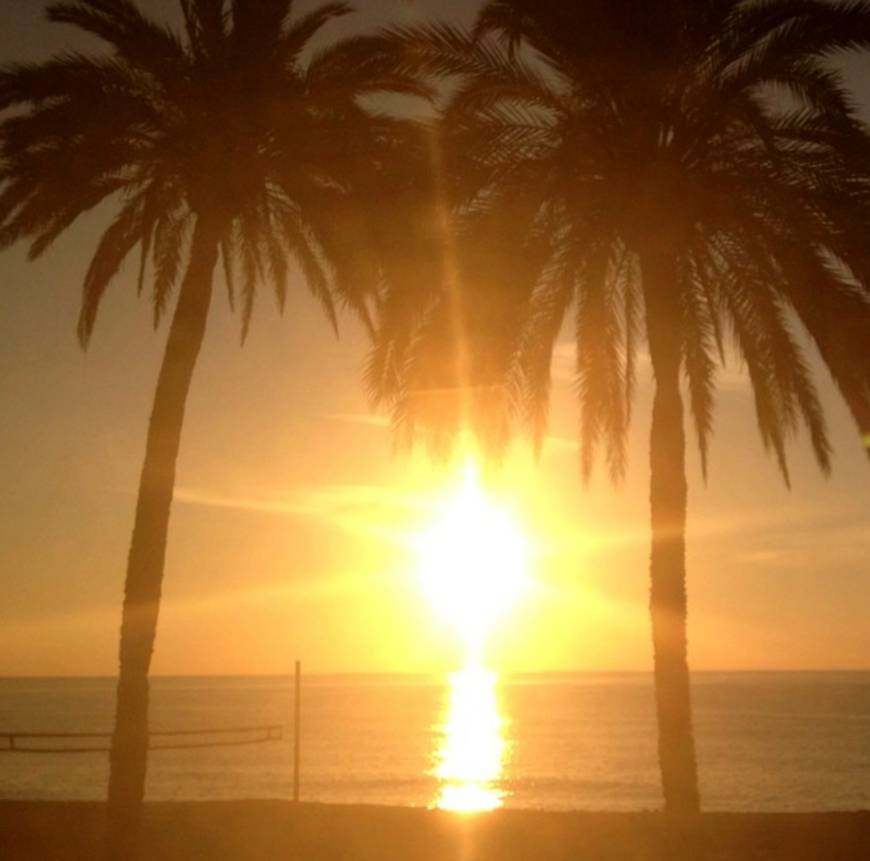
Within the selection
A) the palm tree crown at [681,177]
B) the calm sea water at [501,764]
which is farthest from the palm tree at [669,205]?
the calm sea water at [501,764]

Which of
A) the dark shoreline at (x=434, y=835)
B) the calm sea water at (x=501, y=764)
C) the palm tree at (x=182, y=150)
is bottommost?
the dark shoreline at (x=434, y=835)

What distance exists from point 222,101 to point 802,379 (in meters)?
7.68

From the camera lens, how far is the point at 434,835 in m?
14.6

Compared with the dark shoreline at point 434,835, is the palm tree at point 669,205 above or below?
above

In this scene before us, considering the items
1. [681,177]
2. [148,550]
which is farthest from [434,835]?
[681,177]

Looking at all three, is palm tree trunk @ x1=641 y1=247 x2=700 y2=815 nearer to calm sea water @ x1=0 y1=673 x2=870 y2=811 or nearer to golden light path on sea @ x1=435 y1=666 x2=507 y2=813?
golden light path on sea @ x1=435 y1=666 x2=507 y2=813

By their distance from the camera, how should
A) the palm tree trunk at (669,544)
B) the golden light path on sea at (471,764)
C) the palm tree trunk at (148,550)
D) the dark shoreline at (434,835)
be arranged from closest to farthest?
the dark shoreline at (434,835) → the palm tree trunk at (669,544) → the palm tree trunk at (148,550) → the golden light path on sea at (471,764)

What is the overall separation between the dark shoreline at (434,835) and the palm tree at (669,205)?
0.74 metres

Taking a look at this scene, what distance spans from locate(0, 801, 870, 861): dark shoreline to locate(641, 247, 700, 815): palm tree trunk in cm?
66

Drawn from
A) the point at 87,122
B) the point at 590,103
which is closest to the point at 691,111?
the point at 590,103

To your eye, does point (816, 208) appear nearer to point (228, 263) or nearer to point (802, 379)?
point (802, 379)

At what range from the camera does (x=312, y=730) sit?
12975 centimetres

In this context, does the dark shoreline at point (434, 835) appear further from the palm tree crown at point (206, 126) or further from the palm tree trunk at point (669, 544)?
the palm tree crown at point (206, 126)

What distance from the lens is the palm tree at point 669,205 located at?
46.5ft
